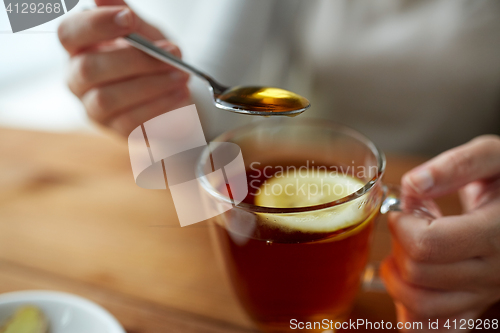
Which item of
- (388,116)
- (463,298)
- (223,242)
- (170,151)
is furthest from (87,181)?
(388,116)

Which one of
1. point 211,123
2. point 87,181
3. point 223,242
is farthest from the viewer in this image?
point 211,123

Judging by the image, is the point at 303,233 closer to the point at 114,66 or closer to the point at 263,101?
the point at 263,101

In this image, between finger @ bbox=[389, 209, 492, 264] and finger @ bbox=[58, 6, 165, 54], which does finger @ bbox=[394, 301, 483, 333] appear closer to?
finger @ bbox=[389, 209, 492, 264]

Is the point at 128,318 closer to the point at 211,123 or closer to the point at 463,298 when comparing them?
the point at 463,298

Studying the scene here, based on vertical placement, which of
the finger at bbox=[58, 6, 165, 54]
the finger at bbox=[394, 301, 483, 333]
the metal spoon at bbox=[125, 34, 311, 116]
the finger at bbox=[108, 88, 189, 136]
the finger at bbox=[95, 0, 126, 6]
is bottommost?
the finger at bbox=[394, 301, 483, 333]

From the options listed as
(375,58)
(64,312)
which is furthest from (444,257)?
(375,58)

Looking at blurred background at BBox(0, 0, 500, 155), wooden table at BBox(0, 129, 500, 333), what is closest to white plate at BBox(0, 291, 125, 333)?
wooden table at BBox(0, 129, 500, 333)
